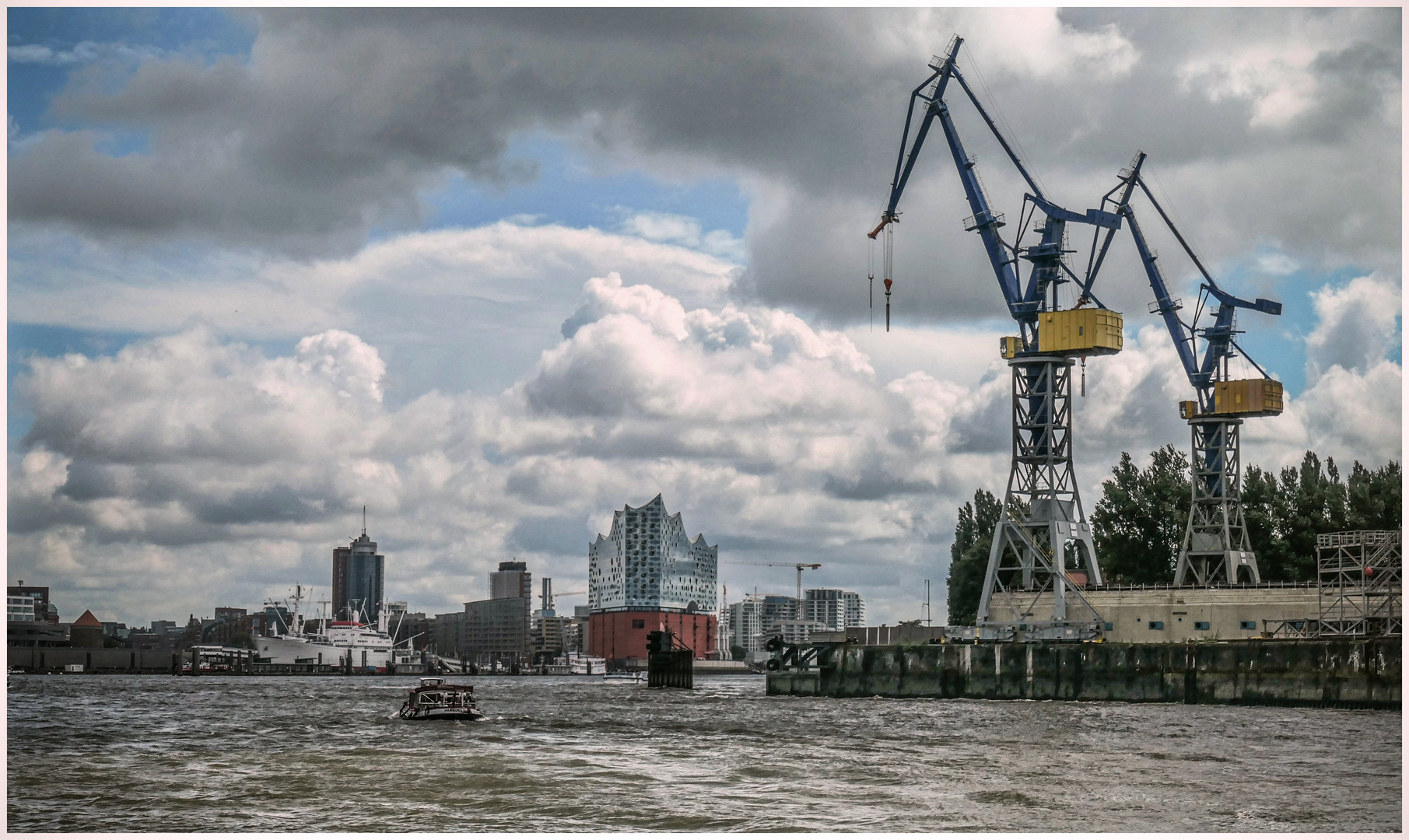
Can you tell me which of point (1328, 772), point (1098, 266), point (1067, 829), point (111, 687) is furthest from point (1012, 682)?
point (111, 687)

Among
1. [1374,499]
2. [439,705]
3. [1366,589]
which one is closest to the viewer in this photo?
[439,705]

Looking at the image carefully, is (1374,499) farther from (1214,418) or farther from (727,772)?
(727,772)

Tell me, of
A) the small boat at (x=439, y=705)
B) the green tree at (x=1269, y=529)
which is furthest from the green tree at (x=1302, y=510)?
the small boat at (x=439, y=705)

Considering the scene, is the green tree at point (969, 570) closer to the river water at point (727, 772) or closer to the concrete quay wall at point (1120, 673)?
the concrete quay wall at point (1120, 673)

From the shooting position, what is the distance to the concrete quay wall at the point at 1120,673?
72.2m

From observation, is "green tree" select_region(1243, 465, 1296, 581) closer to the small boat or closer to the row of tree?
the row of tree

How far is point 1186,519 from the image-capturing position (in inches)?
4838

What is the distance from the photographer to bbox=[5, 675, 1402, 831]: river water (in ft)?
109

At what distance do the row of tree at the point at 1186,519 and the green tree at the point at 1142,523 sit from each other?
0.22 feet

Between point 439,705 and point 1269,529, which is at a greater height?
point 1269,529

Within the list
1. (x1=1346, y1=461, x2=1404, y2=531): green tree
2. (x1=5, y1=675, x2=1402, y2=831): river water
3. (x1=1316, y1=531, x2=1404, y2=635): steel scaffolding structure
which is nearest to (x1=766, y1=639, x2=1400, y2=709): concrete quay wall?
(x1=5, y1=675, x2=1402, y2=831): river water

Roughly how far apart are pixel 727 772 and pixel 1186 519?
87.4 meters

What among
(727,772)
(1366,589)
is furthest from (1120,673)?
(727,772)

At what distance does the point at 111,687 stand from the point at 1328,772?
123m
